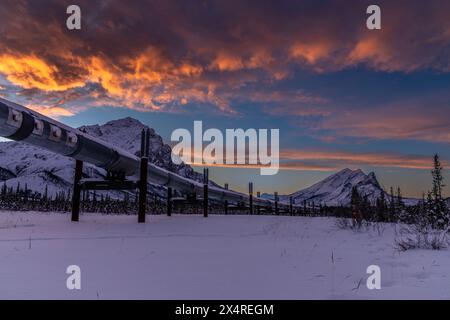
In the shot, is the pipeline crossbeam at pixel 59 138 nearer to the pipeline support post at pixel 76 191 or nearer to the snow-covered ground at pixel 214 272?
the pipeline support post at pixel 76 191

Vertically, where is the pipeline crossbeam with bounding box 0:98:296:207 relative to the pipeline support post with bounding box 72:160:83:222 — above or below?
above

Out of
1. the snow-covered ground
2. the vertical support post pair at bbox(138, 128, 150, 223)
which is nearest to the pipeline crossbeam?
the vertical support post pair at bbox(138, 128, 150, 223)

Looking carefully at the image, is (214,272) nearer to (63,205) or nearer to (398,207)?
(398,207)

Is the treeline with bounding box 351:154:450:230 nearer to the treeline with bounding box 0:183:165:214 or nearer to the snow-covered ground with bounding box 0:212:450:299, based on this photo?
A: the snow-covered ground with bounding box 0:212:450:299

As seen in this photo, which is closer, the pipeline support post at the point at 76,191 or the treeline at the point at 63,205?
the pipeline support post at the point at 76,191

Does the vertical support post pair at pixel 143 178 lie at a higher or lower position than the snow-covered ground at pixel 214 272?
higher

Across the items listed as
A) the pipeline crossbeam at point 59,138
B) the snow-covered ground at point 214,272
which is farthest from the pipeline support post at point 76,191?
the snow-covered ground at point 214,272

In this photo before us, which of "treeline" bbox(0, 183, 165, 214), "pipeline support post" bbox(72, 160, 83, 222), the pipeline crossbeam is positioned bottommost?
"treeline" bbox(0, 183, 165, 214)

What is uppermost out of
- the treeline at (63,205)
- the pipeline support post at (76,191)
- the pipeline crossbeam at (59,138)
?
the pipeline crossbeam at (59,138)

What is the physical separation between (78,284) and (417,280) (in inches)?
153

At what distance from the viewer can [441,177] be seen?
31.1 metres

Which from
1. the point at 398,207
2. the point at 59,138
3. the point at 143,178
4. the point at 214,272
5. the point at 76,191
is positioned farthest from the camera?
the point at 398,207

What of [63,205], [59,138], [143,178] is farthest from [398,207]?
[63,205]
